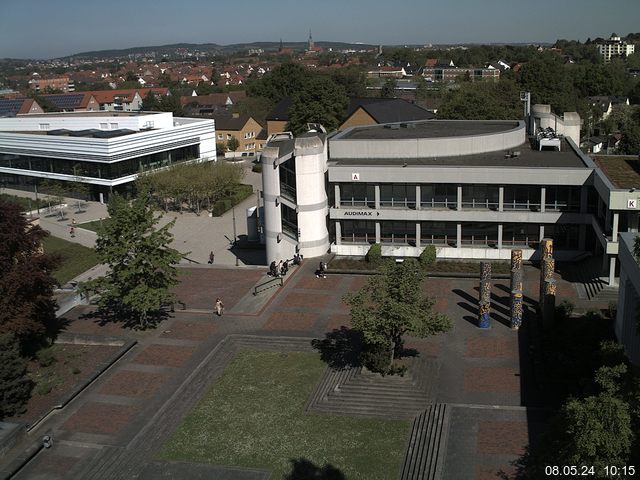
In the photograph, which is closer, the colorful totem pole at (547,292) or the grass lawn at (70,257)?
the colorful totem pole at (547,292)

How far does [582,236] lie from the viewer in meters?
40.9

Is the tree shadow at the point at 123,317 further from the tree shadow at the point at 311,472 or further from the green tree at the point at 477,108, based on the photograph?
the green tree at the point at 477,108

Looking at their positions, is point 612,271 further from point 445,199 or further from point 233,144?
point 233,144

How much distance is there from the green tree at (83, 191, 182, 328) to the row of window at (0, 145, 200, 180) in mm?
35295

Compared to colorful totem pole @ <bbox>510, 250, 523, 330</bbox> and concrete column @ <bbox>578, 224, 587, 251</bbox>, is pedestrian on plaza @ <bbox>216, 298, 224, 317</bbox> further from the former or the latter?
concrete column @ <bbox>578, 224, 587, 251</bbox>

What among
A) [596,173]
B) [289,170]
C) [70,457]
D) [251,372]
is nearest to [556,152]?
[596,173]

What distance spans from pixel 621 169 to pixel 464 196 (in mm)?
9092

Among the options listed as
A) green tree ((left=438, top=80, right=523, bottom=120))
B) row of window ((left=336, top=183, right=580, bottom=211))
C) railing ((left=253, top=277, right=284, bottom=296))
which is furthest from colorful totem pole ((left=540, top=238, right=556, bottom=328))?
green tree ((left=438, top=80, right=523, bottom=120))

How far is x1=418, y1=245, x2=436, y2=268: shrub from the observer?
41031 mm

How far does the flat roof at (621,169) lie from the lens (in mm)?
37444

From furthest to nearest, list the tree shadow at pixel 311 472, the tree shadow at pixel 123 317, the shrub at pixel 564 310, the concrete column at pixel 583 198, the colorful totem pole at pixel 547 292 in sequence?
1. the concrete column at pixel 583 198
2. the tree shadow at pixel 123 317
3. the shrub at pixel 564 310
4. the colorful totem pole at pixel 547 292
5. the tree shadow at pixel 311 472

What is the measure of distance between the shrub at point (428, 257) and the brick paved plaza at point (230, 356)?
1.91 meters

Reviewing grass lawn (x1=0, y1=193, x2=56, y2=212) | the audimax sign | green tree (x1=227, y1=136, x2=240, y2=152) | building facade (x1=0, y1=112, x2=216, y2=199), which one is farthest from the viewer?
green tree (x1=227, y1=136, x2=240, y2=152)

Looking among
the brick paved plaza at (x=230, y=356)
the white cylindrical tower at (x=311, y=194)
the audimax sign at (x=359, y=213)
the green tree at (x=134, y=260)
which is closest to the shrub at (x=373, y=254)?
the audimax sign at (x=359, y=213)
